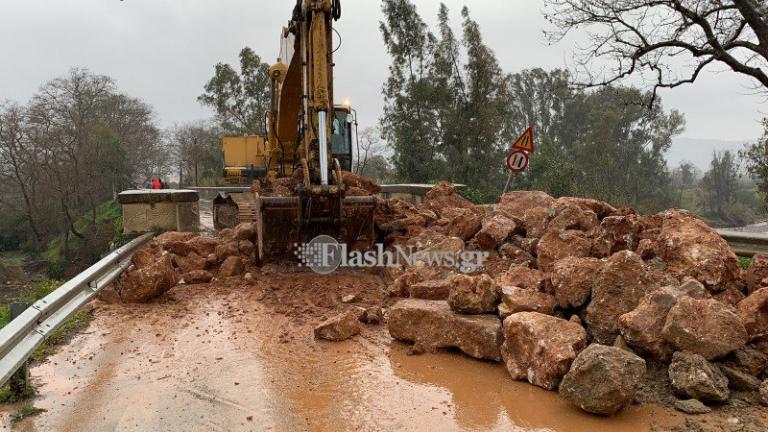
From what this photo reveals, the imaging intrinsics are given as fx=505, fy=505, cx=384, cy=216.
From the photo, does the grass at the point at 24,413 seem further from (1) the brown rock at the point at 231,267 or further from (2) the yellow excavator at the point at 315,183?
(2) the yellow excavator at the point at 315,183

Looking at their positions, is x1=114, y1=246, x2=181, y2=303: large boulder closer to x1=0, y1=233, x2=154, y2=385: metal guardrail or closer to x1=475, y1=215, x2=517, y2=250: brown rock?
x1=0, y1=233, x2=154, y2=385: metal guardrail

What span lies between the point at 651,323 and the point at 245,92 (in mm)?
33148

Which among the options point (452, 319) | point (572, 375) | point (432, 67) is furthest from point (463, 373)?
point (432, 67)

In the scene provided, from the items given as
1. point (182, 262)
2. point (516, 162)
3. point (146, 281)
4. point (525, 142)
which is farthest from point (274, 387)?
point (525, 142)

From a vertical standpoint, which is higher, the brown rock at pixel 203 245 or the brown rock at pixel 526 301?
the brown rock at pixel 203 245

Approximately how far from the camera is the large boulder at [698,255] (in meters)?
3.70

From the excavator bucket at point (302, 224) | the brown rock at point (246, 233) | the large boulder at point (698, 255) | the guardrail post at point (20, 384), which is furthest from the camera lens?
the brown rock at point (246, 233)

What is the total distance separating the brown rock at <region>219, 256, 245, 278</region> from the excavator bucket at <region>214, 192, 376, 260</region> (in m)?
0.32

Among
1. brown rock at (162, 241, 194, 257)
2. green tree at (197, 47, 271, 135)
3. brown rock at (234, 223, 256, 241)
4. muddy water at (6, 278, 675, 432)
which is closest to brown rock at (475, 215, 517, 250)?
muddy water at (6, 278, 675, 432)

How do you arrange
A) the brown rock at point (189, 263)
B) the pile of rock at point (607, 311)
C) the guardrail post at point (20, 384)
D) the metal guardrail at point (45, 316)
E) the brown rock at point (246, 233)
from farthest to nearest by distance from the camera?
the brown rock at point (246, 233) < the brown rock at point (189, 263) < the guardrail post at point (20, 384) < the pile of rock at point (607, 311) < the metal guardrail at point (45, 316)

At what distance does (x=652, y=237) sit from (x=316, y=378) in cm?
316

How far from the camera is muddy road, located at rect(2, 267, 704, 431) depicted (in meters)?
2.73

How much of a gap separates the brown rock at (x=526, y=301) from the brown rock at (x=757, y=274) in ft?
4.70

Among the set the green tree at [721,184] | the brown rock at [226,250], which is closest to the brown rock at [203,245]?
the brown rock at [226,250]
